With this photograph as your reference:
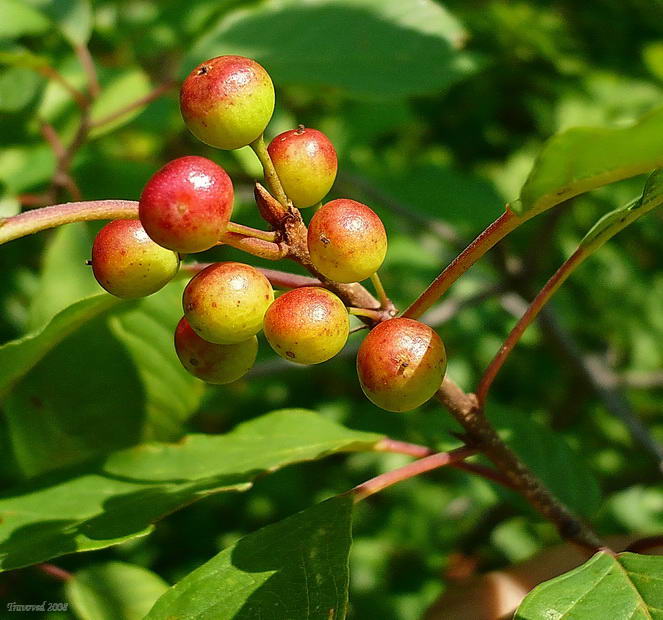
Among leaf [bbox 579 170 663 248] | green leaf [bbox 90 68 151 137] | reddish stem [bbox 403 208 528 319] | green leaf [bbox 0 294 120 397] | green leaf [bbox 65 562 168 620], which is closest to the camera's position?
reddish stem [bbox 403 208 528 319]

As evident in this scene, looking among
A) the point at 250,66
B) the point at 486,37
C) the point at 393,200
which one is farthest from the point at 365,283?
the point at 250,66

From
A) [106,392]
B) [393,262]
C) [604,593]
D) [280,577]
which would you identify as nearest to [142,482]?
[106,392]

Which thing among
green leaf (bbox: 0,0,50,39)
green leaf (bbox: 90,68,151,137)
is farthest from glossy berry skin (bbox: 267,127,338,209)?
green leaf (bbox: 0,0,50,39)

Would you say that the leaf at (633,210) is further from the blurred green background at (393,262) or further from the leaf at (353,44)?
the leaf at (353,44)

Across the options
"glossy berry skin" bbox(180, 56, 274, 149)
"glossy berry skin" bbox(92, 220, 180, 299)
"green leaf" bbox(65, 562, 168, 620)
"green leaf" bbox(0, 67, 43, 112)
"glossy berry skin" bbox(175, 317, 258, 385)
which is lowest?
"green leaf" bbox(65, 562, 168, 620)

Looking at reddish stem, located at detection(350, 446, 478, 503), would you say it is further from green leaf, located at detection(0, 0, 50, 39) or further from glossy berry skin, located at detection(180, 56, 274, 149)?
green leaf, located at detection(0, 0, 50, 39)

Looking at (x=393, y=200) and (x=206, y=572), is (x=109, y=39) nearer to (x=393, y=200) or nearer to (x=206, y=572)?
(x=393, y=200)
